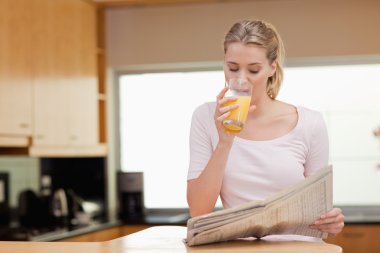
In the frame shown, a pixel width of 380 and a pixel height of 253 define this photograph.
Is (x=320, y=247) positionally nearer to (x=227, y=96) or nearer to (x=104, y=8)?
(x=227, y=96)

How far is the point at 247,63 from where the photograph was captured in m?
2.04

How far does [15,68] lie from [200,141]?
2.31 m

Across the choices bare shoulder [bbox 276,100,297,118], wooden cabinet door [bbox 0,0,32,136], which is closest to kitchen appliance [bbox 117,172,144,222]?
wooden cabinet door [bbox 0,0,32,136]

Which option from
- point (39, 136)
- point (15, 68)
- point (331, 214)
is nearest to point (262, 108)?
point (331, 214)

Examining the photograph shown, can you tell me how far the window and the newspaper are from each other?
3606mm

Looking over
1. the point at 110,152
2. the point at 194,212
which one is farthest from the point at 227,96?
the point at 110,152

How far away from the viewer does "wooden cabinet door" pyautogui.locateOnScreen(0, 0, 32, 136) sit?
13.2 ft

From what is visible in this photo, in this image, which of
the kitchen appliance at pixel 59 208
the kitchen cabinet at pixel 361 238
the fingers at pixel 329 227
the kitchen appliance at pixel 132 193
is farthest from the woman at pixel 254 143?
the kitchen appliance at pixel 132 193

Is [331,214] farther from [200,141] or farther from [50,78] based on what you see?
[50,78]

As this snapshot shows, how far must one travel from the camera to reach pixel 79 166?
5.69m

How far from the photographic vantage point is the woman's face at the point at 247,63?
203cm

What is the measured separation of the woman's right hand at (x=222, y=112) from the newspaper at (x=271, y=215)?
0.74 ft

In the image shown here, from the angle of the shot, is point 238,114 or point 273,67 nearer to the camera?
point 238,114

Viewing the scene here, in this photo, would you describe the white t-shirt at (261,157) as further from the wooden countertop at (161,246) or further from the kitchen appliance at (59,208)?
the kitchen appliance at (59,208)
